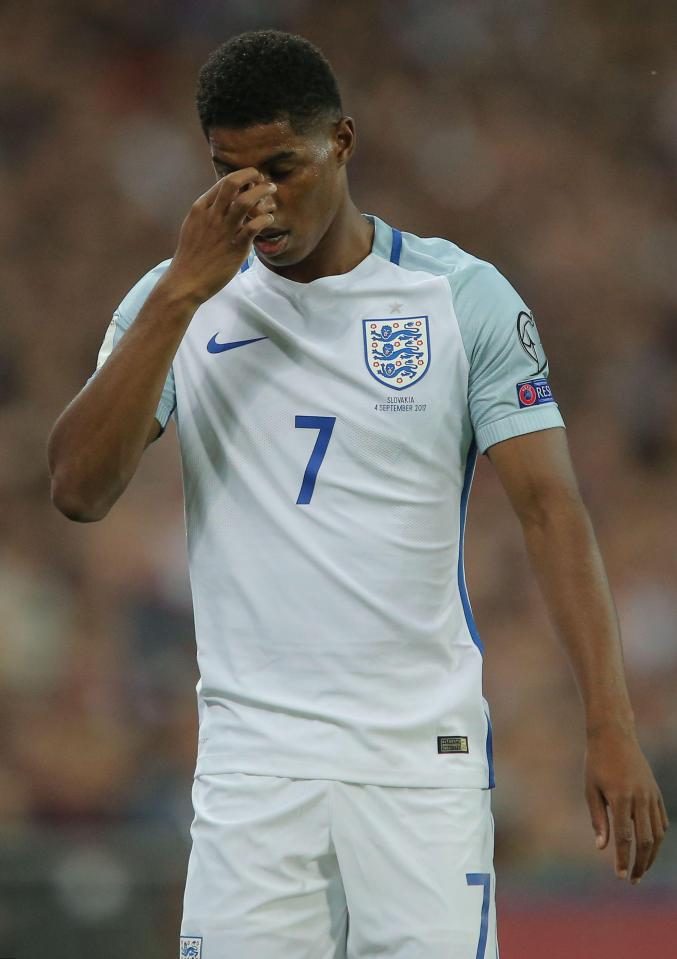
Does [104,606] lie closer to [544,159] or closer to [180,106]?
[180,106]

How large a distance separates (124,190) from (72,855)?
105 inches

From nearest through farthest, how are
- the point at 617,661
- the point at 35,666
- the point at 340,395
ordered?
the point at 617,661
the point at 340,395
the point at 35,666

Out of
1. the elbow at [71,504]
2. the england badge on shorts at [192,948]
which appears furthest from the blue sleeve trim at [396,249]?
the england badge on shorts at [192,948]

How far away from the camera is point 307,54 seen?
212 centimetres

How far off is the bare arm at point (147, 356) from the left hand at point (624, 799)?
0.79m

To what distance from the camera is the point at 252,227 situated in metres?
1.95

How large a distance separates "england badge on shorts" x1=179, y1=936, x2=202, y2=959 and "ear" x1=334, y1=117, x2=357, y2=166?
120 cm

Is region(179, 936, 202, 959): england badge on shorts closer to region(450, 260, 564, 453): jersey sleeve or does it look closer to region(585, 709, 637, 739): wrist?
region(585, 709, 637, 739): wrist

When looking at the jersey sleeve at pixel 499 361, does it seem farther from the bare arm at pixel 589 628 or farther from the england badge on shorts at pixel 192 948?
the england badge on shorts at pixel 192 948

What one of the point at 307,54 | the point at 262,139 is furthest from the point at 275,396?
the point at 307,54

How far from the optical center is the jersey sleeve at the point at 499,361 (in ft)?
6.66

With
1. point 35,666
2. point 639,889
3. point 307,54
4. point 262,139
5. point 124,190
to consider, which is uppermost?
point 124,190

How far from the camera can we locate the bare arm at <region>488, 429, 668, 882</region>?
1855 millimetres

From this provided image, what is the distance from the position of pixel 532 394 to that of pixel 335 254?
1.31 ft
